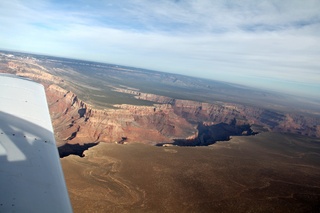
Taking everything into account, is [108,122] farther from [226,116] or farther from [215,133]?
[226,116]

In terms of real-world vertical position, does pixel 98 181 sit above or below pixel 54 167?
below

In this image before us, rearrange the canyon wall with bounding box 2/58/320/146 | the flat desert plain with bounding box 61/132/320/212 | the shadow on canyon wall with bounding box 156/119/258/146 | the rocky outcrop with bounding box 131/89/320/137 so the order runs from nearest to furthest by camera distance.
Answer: the flat desert plain with bounding box 61/132/320/212, the canyon wall with bounding box 2/58/320/146, the shadow on canyon wall with bounding box 156/119/258/146, the rocky outcrop with bounding box 131/89/320/137

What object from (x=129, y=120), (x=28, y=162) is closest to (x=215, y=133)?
(x=129, y=120)

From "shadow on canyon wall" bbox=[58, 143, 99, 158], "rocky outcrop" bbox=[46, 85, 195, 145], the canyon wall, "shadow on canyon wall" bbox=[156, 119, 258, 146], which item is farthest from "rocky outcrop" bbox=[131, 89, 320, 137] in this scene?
"shadow on canyon wall" bbox=[58, 143, 99, 158]

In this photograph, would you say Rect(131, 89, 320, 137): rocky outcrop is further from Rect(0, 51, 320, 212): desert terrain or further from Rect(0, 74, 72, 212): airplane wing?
Rect(0, 74, 72, 212): airplane wing

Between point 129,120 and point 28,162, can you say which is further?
point 129,120

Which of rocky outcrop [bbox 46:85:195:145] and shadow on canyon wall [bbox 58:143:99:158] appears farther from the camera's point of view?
rocky outcrop [bbox 46:85:195:145]

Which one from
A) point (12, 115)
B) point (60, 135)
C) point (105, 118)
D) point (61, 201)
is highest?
point (12, 115)

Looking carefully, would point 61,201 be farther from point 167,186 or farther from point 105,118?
A: point 105,118

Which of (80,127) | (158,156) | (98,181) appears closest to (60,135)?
(80,127)
